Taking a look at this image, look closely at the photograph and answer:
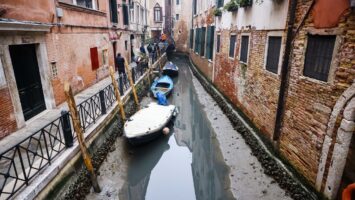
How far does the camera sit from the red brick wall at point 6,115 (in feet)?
16.5

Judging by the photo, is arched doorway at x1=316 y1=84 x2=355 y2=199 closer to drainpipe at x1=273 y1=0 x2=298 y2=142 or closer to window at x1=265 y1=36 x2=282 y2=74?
drainpipe at x1=273 y1=0 x2=298 y2=142

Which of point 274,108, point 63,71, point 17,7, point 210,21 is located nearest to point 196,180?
point 274,108

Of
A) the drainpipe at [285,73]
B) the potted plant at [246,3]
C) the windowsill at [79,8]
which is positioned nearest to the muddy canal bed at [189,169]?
the drainpipe at [285,73]

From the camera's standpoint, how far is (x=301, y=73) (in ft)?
14.8

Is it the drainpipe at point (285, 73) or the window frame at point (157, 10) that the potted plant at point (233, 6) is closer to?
the drainpipe at point (285, 73)

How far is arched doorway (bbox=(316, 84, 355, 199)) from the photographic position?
11.2 ft

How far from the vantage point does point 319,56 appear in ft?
13.3

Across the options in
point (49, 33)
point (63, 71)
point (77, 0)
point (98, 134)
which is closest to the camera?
point (98, 134)

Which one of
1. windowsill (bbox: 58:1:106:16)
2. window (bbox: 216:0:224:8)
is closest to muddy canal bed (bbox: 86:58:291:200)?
windowsill (bbox: 58:1:106:16)

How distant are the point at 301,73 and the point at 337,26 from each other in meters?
1.14

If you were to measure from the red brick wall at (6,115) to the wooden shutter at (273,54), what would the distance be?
632 cm

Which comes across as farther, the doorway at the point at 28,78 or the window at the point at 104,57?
the window at the point at 104,57

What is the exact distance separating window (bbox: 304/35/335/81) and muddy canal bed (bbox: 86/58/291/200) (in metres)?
2.52

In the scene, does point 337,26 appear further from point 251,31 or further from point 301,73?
point 251,31
